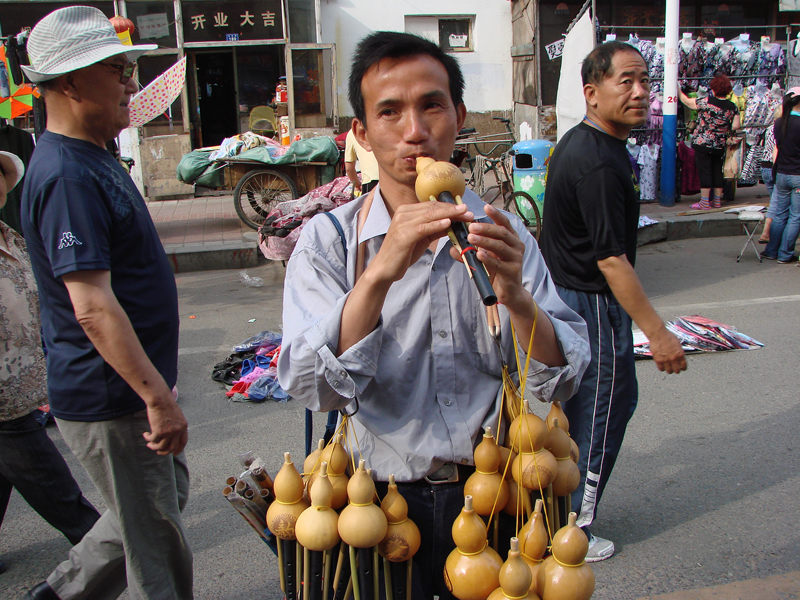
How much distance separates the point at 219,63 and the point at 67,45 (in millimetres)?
12135

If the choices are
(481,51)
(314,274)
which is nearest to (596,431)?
(314,274)

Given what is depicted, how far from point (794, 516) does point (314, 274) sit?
2795mm

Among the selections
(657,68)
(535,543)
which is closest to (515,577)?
(535,543)

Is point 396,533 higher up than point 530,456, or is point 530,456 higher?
point 530,456

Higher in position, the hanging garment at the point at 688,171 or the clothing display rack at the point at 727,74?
the clothing display rack at the point at 727,74

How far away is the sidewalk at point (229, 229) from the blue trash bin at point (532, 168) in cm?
154

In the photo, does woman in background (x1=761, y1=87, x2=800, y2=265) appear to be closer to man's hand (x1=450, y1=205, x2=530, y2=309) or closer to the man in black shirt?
the man in black shirt

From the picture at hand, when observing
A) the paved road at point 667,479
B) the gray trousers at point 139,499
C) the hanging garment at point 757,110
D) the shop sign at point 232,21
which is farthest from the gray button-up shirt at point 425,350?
the shop sign at point 232,21

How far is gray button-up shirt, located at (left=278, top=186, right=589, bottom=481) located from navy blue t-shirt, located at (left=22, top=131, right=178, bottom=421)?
72cm

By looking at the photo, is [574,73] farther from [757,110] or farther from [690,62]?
[757,110]

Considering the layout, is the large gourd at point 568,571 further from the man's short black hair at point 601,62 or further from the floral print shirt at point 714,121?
the floral print shirt at point 714,121

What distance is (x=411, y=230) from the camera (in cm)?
125

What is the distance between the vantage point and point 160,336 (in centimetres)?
212

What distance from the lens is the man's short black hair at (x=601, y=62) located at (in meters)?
2.72
